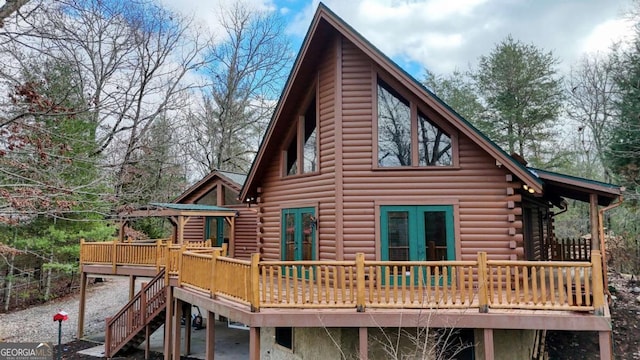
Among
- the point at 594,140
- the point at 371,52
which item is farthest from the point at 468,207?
the point at 594,140

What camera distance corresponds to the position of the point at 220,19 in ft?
107

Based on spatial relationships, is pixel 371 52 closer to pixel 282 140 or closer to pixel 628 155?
pixel 282 140

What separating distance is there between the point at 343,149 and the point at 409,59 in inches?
1093

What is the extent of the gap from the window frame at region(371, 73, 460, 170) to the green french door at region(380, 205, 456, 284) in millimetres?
942

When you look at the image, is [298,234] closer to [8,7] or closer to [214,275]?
[214,275]

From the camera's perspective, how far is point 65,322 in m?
17.6

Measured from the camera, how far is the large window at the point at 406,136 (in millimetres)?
9297

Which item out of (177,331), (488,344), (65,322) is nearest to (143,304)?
(177,331)

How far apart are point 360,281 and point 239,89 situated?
89.8 ft

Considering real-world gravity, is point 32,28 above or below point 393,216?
above

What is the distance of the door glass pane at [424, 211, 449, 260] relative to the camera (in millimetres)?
8883

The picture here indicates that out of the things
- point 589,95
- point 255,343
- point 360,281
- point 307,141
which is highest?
point 589,95

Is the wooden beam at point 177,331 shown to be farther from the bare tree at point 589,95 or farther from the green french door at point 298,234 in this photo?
the bare tree at point 589,95

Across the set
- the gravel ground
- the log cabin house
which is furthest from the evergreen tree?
the gravel ground
